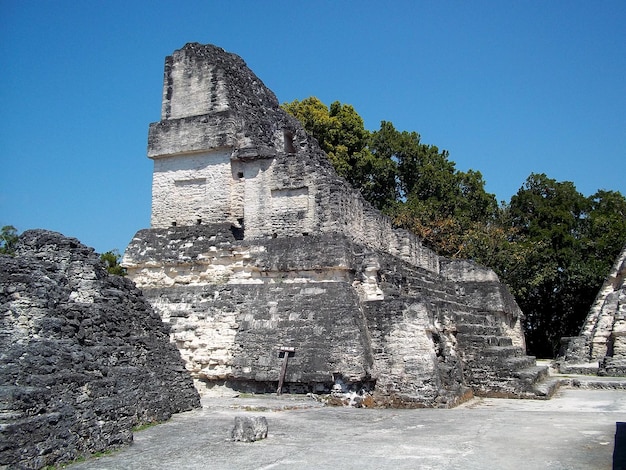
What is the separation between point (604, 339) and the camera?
72.9ft

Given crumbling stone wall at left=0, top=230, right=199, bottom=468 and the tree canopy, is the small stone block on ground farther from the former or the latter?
the tree canopy

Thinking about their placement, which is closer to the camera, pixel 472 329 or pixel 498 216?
pixel 472 329

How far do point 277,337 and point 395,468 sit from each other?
660cm

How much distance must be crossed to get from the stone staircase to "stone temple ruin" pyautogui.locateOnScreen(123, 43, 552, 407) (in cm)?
3

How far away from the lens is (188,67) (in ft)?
54.1

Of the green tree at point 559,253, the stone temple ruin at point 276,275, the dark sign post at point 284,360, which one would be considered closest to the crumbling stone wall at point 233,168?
the stone temple ruin at point 276,275

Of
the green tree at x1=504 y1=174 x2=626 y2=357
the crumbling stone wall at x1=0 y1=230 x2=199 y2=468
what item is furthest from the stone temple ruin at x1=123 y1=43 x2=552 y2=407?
the green tree at x1=504 y1=174 x2=626 y2=357

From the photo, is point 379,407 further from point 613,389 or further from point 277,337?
point 613,389

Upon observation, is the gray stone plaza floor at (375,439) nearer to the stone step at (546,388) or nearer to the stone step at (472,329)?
the stone step at (546,388)

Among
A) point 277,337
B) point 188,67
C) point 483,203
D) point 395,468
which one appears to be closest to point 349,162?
point 483,203

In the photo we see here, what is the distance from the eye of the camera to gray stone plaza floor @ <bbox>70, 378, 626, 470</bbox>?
22.9ft

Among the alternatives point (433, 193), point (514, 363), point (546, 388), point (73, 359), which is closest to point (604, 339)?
point (546, 388)

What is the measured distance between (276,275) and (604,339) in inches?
555

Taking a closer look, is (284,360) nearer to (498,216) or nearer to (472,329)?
(472,329)
